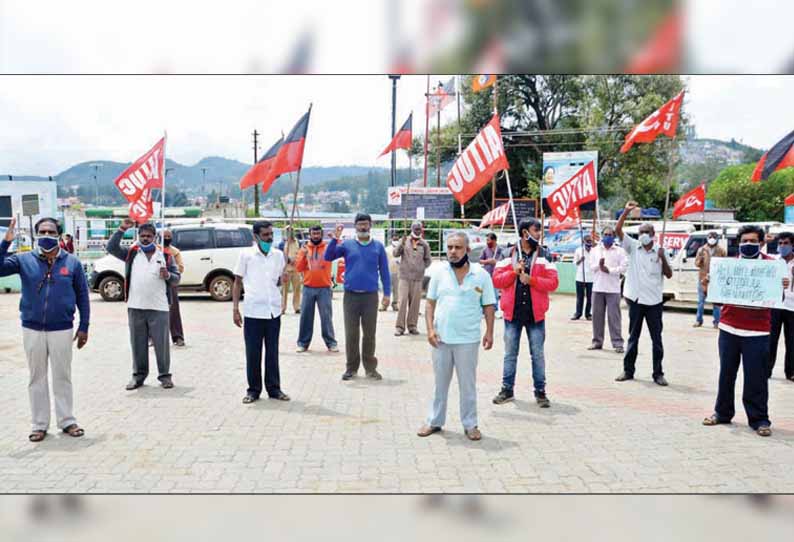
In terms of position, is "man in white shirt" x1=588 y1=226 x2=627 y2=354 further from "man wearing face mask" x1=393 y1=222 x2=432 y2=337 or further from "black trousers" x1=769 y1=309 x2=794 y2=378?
"man wearing face mask" x1=393 y1=222 x2=432 y2=337

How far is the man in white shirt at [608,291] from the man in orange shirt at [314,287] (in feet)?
13.1

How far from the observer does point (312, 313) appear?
10469 mm

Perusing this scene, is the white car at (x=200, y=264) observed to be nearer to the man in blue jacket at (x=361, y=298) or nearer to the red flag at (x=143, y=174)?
the red flag at (x=143, y=174)

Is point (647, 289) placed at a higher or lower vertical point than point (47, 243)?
lower

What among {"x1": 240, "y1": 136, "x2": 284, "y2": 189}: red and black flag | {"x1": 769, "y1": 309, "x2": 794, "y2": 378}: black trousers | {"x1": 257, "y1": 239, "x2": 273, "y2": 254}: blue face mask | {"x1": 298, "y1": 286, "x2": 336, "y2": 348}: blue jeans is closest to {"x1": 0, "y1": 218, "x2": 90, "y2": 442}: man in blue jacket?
{"x1": 257, "y1": 239, "x2": 273, "y2": 254}: blue face mask

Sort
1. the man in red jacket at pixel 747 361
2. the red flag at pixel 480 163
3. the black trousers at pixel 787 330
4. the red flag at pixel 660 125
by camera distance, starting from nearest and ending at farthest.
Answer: the man in red jacket at pixel 747 361
the red flag at pixel 480 163
the black trousers at pixel 787 330
the red flag at pixel 660 125

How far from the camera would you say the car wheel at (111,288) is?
1814cm

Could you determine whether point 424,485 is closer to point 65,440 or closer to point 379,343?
point 65,440

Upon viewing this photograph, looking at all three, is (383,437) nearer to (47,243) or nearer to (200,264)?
(47,243)

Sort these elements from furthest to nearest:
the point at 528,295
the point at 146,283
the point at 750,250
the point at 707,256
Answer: the point at 707,256 → the point at 146,283 → the point at 528,295 → the point at 750,250

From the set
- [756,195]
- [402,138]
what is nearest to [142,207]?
[402,138]

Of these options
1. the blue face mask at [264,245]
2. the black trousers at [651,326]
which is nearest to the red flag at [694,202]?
the black trousers at [651,326]

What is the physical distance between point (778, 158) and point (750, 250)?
7.47ft

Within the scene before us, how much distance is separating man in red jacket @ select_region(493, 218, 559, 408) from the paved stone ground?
1.40 feet
